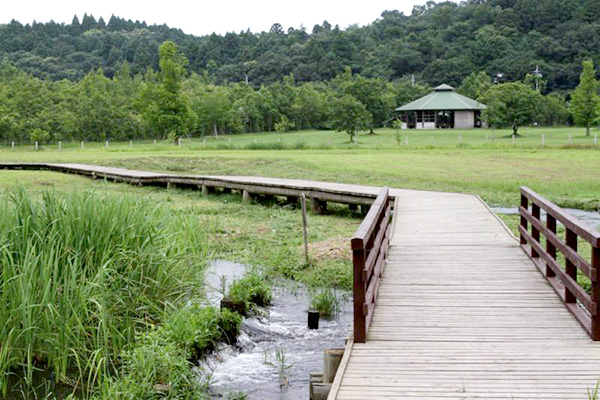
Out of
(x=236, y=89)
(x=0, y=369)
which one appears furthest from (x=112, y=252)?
(x=236, y=89)

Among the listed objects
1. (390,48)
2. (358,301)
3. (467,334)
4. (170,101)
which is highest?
(390,48)

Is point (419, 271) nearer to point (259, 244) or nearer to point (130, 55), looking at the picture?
point (259, 244)

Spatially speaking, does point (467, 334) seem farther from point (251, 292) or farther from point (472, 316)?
point (251, 292)

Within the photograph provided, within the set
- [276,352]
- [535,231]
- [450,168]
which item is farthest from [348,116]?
[276,352]

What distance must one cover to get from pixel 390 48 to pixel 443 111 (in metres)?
32.4

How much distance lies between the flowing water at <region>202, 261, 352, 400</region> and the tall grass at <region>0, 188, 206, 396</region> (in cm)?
83

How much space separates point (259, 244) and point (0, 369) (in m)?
6.85

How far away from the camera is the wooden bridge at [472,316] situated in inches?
197

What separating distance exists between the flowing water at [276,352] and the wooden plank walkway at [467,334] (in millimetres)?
812

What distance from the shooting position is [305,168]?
25047mm

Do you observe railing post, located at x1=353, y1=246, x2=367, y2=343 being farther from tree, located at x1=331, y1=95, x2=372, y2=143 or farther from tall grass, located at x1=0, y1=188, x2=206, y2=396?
tree, located at x1=331, y1=95, x2=372, y2=143

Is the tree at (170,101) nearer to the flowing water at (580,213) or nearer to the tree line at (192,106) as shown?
the tree line at (192,106)

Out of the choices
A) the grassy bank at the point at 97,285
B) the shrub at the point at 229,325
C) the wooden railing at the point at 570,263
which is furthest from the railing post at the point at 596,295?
the shrub at the point at 229,325

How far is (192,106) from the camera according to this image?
205 ft
